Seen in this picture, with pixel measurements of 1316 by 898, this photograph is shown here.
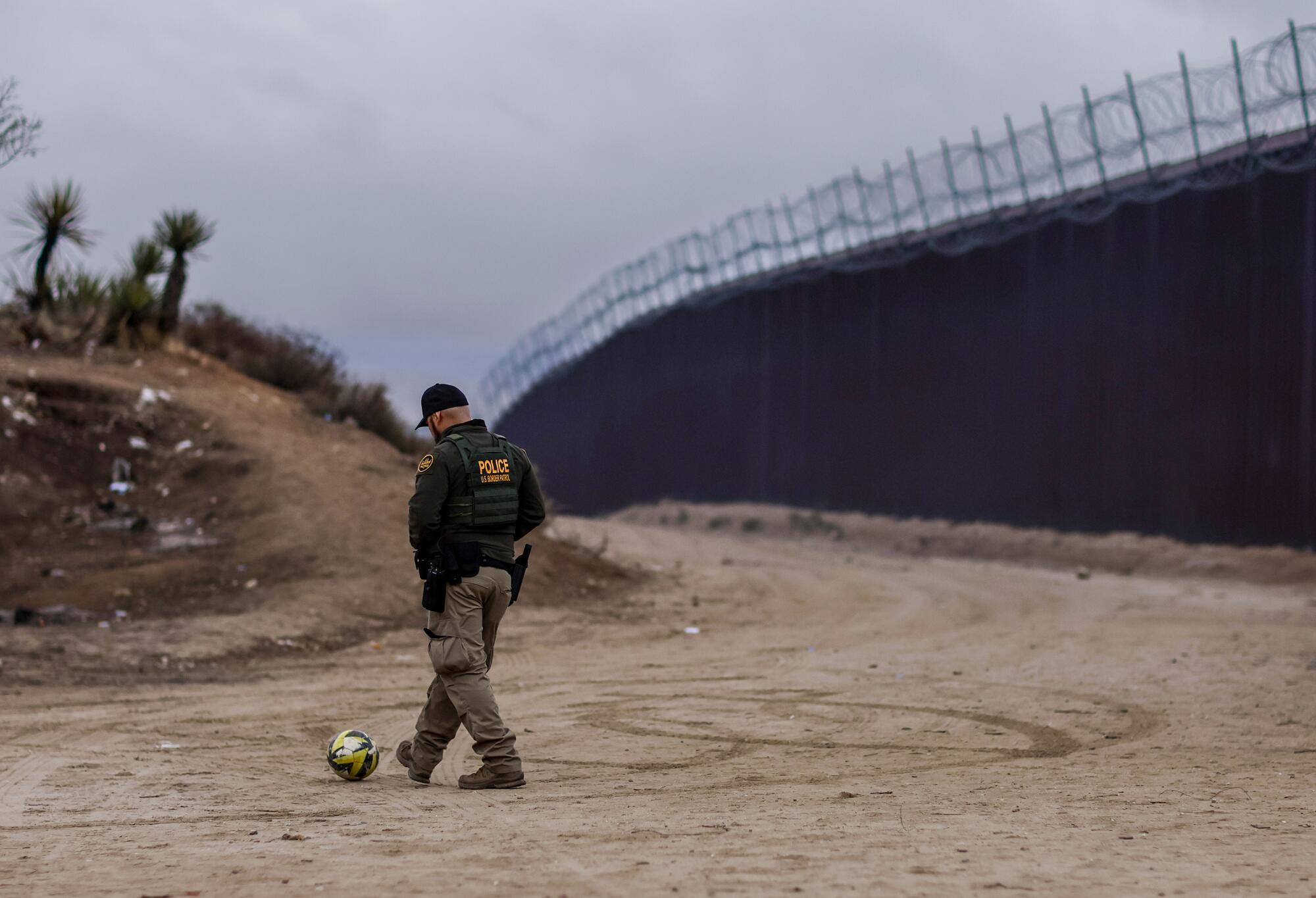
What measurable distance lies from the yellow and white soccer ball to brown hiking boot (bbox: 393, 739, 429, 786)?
0.56 feet

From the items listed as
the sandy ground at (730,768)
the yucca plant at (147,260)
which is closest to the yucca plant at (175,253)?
the yucca plant at (147,260)

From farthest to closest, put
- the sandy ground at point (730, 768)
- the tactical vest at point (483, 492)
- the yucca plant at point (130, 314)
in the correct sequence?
the yucca plant at point (130, 314)
the tactical vest at point (483, 492)
the sandy ground at point (730, 768)

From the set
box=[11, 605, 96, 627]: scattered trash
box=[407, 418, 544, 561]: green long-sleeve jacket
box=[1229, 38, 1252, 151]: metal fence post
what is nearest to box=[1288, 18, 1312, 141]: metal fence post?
box=[1229, 38, 1252, 151]: metal fence post

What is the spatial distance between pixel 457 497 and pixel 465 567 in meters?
0.34

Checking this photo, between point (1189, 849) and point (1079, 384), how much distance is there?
19616mm

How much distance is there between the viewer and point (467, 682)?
5.92 meters

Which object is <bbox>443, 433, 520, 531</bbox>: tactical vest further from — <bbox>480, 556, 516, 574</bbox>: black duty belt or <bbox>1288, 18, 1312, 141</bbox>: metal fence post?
<bbox>1288, 18, 1312, 141</bbox>: metal fence post

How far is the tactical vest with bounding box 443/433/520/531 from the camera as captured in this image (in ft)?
19.6

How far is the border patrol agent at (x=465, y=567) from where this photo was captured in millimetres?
5883

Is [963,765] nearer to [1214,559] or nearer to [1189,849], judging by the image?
[1189,849]

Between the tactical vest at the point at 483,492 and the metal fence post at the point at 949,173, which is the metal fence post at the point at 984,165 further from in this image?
the tactical vest at the point at 483,492

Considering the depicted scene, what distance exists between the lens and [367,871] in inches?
160

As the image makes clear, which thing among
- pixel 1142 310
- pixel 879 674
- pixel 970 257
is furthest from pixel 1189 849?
pixel 970 257

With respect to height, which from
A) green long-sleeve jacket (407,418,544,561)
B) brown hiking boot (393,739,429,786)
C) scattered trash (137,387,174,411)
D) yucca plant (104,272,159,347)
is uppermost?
yucca plant (104,272,159,347)
